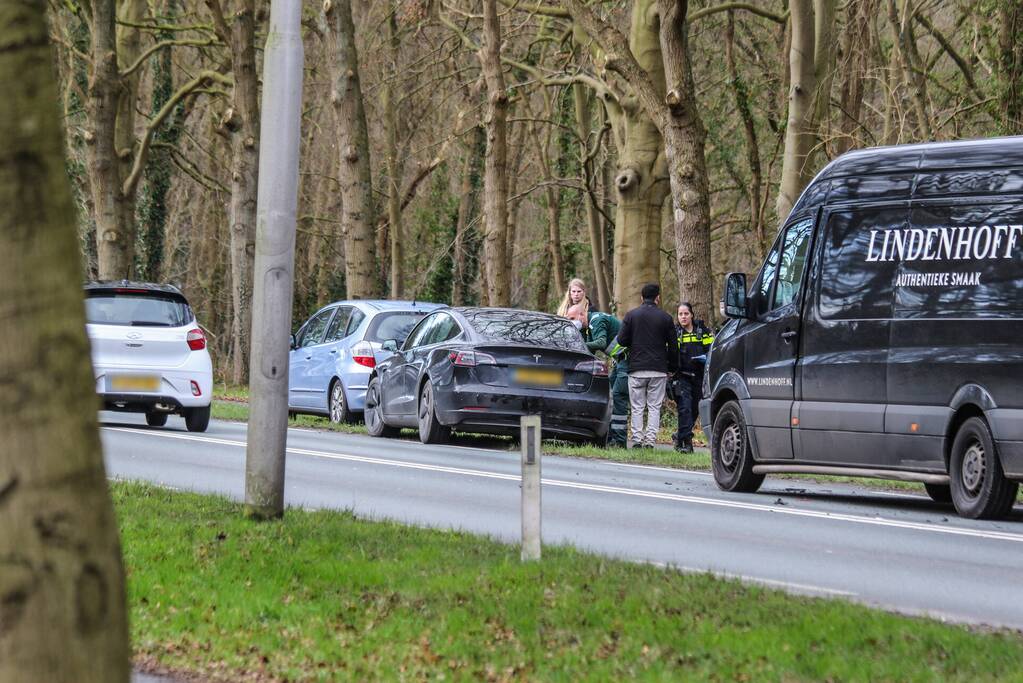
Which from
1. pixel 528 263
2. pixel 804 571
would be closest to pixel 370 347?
pixel 804 571

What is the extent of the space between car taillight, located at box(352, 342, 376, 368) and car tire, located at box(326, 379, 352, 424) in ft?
2.33

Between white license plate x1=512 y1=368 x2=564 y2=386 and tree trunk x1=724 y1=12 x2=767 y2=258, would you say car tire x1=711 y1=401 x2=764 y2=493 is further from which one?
tree trunk x1=724 y1=12 x2=767 y2=258

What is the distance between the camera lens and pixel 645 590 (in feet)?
23.6

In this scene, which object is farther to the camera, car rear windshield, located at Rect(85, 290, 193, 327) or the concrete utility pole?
car rear windshield, located at Rect(85, 290, 193, 327)

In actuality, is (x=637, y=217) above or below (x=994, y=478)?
above

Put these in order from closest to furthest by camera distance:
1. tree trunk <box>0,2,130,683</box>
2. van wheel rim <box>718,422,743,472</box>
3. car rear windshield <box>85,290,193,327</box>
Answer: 1. tree trunk <box>0,2,130,683</box>
2. van wheel rim <box>718,422,743,472</box>
3. car rear windshield <box>85,290,193,327</box>

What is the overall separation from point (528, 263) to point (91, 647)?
161ft

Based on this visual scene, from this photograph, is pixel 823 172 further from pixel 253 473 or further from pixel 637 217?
pixel 637 217

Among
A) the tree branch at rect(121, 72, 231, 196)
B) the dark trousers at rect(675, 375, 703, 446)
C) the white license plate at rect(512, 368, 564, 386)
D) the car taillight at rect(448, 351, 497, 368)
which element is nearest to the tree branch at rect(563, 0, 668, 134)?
the dark trousers at rect(675, 375, 703, 446)

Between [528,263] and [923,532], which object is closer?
[923,532]

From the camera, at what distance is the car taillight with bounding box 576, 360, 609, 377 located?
734 inches

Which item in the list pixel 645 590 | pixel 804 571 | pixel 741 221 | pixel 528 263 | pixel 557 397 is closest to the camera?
pixel 645 590

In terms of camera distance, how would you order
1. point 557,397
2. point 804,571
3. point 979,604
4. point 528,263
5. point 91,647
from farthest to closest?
point 528,263
point 557,397
point 804,571
point 979,604
point 91,647

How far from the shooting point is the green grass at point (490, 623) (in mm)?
5855
